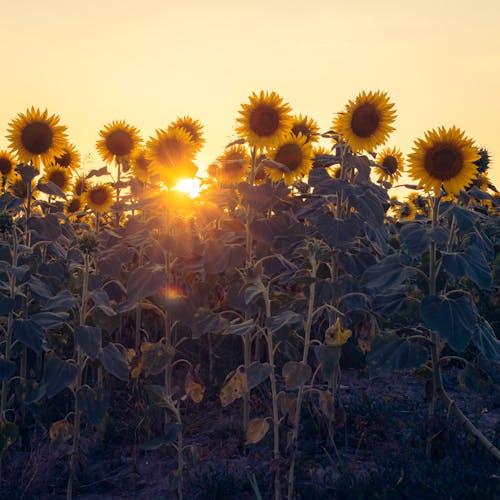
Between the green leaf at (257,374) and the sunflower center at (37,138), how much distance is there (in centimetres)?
314

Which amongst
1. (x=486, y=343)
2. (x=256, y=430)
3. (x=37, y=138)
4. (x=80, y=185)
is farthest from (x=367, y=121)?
(x=80, y=185)

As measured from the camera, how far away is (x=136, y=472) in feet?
A: 15.9

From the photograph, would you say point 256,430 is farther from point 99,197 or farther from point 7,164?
point 7,164

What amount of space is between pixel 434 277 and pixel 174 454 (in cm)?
225

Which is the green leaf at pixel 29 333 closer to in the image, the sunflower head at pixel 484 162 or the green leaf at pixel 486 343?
the green leaf at pixel 486 343

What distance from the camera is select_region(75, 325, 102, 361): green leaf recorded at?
13.5 feet

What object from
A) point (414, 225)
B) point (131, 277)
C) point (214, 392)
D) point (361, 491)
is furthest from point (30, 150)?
point (361, 491)

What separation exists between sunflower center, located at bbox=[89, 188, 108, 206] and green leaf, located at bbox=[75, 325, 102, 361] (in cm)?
352

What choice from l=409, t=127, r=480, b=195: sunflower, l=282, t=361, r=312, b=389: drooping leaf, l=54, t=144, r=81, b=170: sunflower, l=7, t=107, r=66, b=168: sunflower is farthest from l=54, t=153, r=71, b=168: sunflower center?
l=282, t=361, r=312, b=389: drooping leaf

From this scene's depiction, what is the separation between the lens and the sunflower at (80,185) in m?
8.08

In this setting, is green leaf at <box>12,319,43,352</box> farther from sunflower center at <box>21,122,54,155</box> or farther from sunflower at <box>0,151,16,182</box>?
sunflower at <box>0,151,16,182</box>

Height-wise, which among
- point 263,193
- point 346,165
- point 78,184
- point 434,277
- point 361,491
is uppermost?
point 78,184

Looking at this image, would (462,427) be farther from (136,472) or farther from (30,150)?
(30,150)

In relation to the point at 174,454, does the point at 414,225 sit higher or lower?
higher
